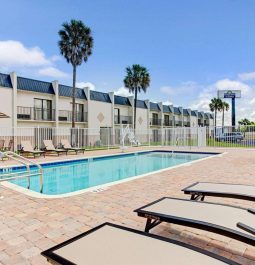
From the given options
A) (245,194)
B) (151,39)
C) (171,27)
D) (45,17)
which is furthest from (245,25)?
(245,194)

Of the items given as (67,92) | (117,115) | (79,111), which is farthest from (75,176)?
(117,115)

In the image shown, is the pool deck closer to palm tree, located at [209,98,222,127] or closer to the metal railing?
the metal railing

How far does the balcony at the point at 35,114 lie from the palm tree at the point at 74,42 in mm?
4332

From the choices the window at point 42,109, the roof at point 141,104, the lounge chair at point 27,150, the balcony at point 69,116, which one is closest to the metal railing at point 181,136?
the window at point 42,109

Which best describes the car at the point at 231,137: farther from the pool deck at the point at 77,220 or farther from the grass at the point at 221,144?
the pool deck at the point at 77,220

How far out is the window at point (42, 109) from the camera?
23962 mm

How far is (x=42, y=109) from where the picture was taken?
24500mm

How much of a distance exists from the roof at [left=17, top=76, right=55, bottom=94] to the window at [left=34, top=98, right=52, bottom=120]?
1003mm

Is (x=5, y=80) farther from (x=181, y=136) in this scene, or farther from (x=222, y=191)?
(x=222, y=191)

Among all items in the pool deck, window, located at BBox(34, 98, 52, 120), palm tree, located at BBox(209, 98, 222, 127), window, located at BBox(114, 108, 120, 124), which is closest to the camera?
the pool deck

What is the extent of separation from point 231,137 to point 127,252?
63.2ft

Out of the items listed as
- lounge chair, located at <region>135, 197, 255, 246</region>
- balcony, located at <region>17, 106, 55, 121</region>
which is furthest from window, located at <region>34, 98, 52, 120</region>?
lounge chair, located at <region>135, 197, 255, 246</region>

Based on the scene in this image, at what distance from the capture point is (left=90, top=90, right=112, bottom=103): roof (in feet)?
95.1

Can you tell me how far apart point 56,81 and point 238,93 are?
25987 mm
